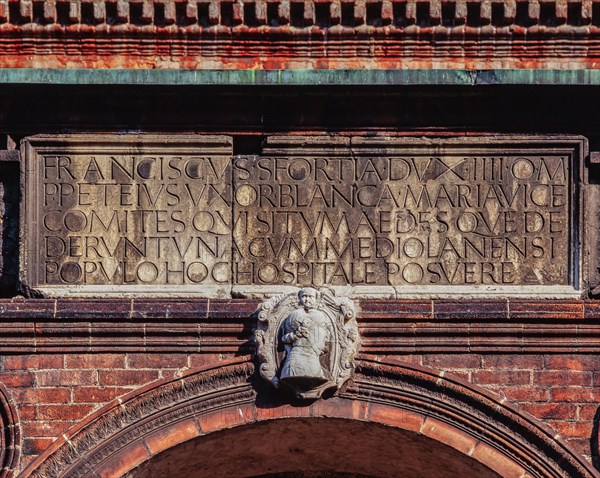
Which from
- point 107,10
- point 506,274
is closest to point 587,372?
point 506,274

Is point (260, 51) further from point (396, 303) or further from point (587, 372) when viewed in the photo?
point (587, 372)

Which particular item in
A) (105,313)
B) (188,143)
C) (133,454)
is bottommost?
(133,454)

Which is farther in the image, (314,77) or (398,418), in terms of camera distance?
(314,77)

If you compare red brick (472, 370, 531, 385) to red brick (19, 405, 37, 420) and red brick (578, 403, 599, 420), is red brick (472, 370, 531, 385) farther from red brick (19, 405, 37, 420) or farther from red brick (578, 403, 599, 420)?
red brick (19, 405, 37, 420)

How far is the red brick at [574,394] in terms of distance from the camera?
13.4m

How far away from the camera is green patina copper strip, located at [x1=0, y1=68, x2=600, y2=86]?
44.3ft

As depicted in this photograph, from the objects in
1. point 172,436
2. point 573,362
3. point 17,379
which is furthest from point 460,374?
point 17,379

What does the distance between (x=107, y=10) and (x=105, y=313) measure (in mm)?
1903

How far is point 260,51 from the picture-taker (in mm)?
13914

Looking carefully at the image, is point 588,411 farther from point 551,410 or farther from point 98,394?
point 98,394

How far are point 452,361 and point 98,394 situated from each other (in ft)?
6.89

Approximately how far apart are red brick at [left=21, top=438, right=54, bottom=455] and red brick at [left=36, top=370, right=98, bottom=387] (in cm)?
34

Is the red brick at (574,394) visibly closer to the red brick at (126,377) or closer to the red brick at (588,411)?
the red brick at (588,411)

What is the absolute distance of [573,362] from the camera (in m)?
13.4
